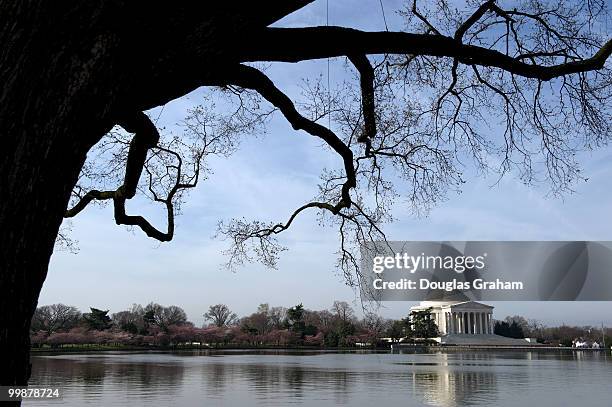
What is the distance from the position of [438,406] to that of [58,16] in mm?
14285

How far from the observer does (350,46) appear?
466cm

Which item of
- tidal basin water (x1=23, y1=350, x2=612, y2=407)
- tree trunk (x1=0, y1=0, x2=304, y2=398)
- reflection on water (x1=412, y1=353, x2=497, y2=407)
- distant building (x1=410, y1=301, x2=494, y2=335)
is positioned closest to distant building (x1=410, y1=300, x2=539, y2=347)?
distant building (x1=410, y1=301, x2=494, y2=335)

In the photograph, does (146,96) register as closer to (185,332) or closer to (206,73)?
(206,73)

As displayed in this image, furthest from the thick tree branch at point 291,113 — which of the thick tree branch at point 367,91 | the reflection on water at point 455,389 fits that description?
the reflection on water at point 455,389

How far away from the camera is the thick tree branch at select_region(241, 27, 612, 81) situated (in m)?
4.35

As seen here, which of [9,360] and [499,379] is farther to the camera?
[499,379]

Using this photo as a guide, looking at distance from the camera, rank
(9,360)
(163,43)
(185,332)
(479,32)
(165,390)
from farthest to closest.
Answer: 1. (185,332)
2. (165,390)
3. (479,32)
4. (163,43)
5. (9,360)

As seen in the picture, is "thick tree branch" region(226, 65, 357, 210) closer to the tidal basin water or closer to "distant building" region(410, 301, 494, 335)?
the tidal basin water

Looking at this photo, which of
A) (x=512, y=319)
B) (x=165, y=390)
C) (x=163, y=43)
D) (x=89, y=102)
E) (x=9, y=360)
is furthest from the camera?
(x=512, y=319)

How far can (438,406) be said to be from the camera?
48.1ft

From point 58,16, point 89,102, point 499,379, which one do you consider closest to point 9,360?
point 89,102

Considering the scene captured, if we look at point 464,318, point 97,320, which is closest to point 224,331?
point 97,320

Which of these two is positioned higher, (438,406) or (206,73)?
(206,73)

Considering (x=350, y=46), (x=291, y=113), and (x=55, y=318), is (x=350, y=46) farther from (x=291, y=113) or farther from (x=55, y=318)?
(x=55, y=318)
